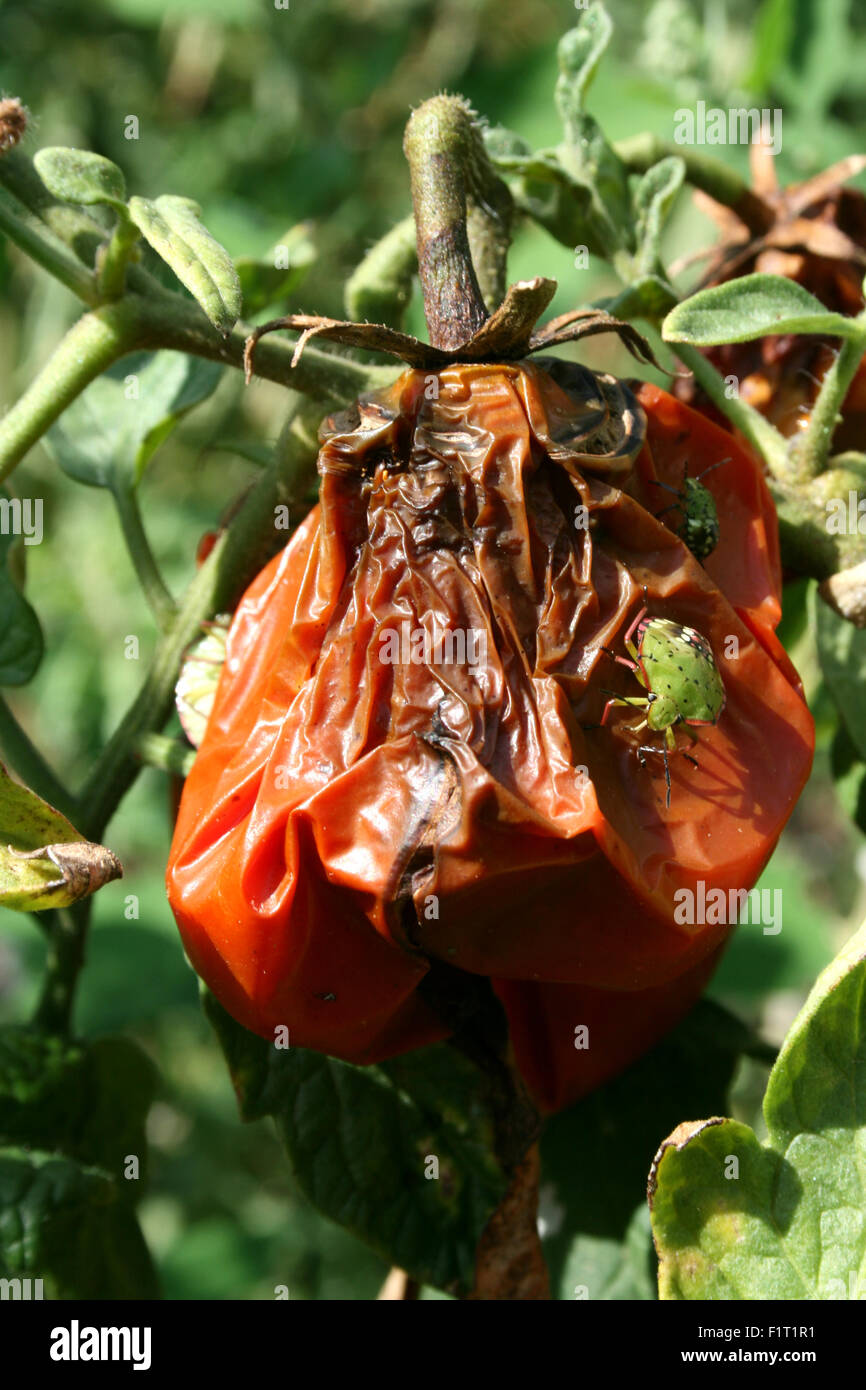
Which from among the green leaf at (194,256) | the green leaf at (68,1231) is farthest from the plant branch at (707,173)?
the green leaf at (68,1231)

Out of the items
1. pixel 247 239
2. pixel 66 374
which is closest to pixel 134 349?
pixel 66 374

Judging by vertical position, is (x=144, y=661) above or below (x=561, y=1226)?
above

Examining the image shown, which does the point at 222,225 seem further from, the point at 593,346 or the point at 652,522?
the point at 652,522

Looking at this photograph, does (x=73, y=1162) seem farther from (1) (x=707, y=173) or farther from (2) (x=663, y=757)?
(1) (x=707, y=173)

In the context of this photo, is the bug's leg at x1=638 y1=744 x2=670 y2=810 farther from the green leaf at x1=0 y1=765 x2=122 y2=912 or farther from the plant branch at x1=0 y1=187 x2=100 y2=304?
the plant branch at x1=0 y1=187 x2=100 y2=304

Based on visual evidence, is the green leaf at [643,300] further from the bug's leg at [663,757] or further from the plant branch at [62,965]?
the plant branch at [62,965]

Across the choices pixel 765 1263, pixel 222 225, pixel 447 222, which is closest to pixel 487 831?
pixel 765 1263
